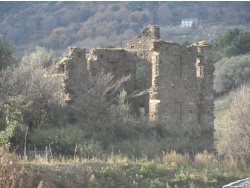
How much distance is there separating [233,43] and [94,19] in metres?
35.4

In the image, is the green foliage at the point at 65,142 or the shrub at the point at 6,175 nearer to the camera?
the shrub at the point at 6,175

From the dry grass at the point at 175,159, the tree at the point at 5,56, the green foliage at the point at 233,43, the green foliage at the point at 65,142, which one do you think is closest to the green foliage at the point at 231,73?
the green foliage at the point at 233,43

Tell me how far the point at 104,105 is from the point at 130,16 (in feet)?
227

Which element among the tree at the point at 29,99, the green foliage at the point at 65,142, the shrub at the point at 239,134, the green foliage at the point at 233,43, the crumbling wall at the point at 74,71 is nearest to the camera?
the green foliage at the point at 65,142

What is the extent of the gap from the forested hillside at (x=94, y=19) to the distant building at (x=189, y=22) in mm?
1904

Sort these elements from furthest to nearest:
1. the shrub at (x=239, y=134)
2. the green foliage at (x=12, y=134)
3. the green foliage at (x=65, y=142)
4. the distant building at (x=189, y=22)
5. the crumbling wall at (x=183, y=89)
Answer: the distant building at (x=189, y=22)
the crumbling wall at (x=183, y=89)
the shrub at (x=239, y=134)
the green foliage at (x=12, y=134)
the green foliage at (x=65, y=142)

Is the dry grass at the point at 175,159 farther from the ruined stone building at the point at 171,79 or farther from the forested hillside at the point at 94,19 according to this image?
the forested hillside at the point at 94,19

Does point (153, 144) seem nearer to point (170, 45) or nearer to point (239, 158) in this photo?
point (239, 158)

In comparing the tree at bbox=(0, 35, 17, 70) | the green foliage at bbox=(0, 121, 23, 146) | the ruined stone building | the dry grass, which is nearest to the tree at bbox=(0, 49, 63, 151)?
the green foliage at bbox=(0, 121, 23, 146)

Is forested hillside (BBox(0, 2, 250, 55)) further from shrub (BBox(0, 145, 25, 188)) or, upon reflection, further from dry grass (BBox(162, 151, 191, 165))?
shrub (BBox(0, 145, 25, 188))

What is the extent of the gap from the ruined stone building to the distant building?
59.8m

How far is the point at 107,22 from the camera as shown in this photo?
90.8m

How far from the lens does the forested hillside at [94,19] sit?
79.6 m

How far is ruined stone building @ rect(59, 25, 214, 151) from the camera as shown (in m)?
26.8
